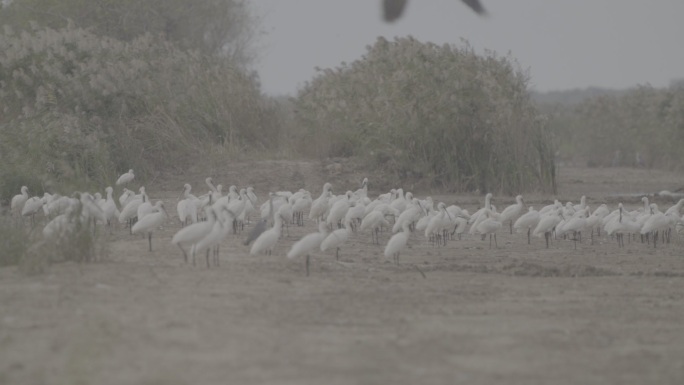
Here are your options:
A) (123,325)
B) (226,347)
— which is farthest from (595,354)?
(123,325)

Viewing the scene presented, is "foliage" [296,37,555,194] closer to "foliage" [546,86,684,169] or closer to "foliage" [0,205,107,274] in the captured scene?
"foliage" [546,86,684,169]

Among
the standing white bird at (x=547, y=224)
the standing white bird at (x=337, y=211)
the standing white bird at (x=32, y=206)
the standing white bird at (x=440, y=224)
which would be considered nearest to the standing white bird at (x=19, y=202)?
the standing white bird at (x=32, y=206)

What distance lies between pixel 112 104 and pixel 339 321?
625 inches

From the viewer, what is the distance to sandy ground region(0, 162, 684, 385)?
27.2 feet

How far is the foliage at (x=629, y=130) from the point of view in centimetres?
3581

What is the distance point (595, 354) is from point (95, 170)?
14944 mm

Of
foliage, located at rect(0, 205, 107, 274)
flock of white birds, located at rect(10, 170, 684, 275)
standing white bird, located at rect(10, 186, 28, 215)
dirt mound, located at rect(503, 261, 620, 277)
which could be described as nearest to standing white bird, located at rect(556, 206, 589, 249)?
flock of white birds, located at rect(10, 170, 684, 275)

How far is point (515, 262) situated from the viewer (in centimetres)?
1541

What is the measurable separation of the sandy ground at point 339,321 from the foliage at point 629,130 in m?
21.0

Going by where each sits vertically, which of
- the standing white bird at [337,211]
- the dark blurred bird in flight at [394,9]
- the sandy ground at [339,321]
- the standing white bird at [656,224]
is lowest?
the sandy ground at [339,321]

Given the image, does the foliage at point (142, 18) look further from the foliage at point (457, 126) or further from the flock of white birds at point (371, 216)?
the flock of white birds at point (371, 216)

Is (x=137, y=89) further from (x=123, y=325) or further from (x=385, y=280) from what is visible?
(x=123, y=325)

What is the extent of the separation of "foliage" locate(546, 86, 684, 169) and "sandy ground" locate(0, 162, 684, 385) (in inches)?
825

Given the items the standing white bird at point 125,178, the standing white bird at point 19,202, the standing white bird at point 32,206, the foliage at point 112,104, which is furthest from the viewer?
the foliage at point 112,104
